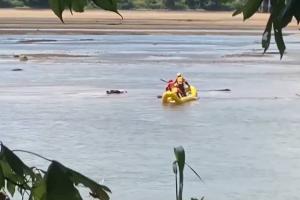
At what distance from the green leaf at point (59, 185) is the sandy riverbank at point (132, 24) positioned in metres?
49.3

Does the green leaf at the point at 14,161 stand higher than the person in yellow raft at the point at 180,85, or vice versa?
the green leaf at the point at 14,161

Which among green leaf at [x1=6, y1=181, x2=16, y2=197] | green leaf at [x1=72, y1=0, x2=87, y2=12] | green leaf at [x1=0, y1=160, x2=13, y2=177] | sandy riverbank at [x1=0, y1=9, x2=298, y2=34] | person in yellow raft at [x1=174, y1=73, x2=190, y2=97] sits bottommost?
sandy riverbank at [x1=0, y1=9, x2=298, y2=34]

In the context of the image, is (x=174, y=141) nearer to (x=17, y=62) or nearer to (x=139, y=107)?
(x=139, y=107)

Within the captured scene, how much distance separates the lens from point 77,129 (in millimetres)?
17078

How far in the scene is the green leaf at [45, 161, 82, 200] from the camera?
1.47m

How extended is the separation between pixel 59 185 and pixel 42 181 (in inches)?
2.1

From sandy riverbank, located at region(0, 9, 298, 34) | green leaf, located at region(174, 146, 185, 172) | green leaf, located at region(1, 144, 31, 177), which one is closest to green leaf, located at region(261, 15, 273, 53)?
green leaf, located at region(174, 146, 185, 172)

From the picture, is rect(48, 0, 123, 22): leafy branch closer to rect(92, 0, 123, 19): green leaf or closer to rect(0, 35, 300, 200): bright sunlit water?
rect(92, 0, 123, 19): green leaf

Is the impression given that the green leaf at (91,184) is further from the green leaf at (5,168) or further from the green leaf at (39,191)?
the green leaf at (5,168)

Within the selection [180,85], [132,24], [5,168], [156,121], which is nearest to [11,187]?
[5,168]

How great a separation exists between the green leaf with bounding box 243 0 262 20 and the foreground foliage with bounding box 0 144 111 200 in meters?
0.43

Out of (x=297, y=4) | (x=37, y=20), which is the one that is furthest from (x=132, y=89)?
(x=37, y=20)

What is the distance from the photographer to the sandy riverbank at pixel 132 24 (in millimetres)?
58656

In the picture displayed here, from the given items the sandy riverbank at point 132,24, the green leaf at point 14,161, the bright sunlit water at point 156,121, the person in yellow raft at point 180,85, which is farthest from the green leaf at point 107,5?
the sandy riverbank at point 132,24
